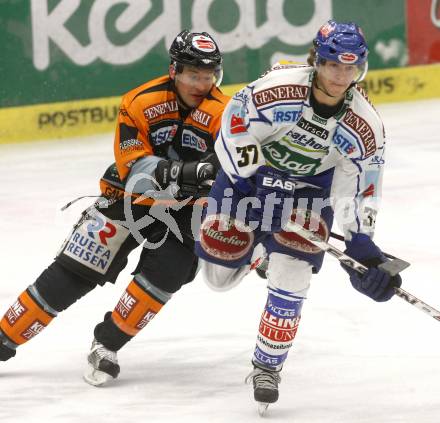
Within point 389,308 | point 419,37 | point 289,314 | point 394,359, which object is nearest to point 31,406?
point 289,314

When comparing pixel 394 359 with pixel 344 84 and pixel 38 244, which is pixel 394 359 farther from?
pixel 38 244

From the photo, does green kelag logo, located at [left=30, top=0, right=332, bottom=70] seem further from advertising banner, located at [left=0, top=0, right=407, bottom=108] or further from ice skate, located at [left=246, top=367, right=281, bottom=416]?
ice skate, located at [left=246, top=367, right=281, bottom=416]

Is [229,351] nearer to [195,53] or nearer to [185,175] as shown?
[185,175]

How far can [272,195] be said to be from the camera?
13.9ft

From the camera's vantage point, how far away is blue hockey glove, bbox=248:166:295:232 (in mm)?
4203

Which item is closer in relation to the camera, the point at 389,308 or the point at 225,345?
the point at 225,345

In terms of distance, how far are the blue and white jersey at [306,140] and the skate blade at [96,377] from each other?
0.89 metres

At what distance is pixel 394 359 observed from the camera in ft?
15.7

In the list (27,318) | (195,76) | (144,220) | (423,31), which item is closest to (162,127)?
(195,76)

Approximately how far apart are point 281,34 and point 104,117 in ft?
4.69

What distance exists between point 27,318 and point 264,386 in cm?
98

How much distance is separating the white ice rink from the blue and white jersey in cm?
62

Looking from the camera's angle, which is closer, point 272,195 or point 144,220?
point 272,195

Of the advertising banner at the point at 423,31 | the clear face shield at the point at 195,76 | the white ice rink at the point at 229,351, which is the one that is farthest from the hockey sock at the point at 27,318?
the advertising banner at the point at 423,31
